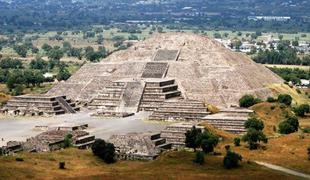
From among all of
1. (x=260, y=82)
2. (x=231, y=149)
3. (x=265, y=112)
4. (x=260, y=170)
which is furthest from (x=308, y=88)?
(x=260, y=170)

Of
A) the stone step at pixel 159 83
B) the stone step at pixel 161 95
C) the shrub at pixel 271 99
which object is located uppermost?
the stone step at pixel 159 83

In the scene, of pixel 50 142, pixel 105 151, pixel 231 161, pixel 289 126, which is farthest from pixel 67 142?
pixel 289 126

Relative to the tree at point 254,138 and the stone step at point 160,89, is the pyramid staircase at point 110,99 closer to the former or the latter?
the stone step at point 160,89

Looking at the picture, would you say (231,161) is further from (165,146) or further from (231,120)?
(231,120)

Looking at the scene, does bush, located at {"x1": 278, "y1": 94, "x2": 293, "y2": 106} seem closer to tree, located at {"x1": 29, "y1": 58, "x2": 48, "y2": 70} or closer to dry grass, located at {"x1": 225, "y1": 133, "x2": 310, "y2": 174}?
dry grass, located at {"x1": 225, "y1": 133, "x2": 310, "y2": 174}

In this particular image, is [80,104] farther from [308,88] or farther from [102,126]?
[308,88]

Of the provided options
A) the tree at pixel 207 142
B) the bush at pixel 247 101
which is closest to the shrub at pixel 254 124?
the tree at pixel 207 142
